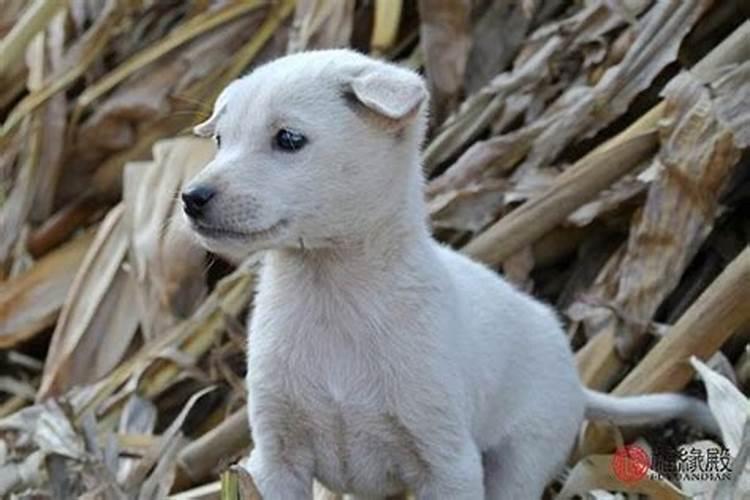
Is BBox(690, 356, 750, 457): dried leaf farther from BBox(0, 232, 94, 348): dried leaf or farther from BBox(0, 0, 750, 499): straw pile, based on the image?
BBox(0, 232, 94, 348): dried leaf

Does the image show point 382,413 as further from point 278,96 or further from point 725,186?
point 725,186

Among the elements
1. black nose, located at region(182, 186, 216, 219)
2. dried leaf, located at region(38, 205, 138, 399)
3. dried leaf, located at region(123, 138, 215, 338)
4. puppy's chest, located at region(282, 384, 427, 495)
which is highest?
black nose, located at region(182, 186, 216, 219)

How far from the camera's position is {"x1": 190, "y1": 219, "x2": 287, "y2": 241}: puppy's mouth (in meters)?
3.11

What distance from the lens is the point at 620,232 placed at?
441cm

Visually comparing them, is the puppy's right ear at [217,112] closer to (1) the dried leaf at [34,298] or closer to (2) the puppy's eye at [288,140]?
(2) the puppy's eye at [288,140]

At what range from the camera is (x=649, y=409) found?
3.87 metres

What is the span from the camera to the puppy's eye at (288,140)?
3.17 m

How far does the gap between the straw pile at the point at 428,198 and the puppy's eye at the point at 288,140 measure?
2.79ft

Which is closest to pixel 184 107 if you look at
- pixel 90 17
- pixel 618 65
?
pixel 90 17

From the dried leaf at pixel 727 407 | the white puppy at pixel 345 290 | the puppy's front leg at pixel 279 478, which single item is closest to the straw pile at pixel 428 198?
the dried leaf at pixel 727 407

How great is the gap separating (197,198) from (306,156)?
19 cm

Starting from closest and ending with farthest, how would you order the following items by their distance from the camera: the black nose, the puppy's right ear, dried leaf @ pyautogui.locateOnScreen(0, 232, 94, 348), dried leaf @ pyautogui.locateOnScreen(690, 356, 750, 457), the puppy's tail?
the black nose → the puppy's right ear → dried leaf @ pyautogui.locateOnScreen(690, 356, 750, 457) → the puppy's tail → dried leaf @ pyautogui.locateOnScreen(0, 232, 94, 348)

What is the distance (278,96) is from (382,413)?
21.1 inches

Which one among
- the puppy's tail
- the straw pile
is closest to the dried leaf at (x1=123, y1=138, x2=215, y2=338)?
the straw pile
